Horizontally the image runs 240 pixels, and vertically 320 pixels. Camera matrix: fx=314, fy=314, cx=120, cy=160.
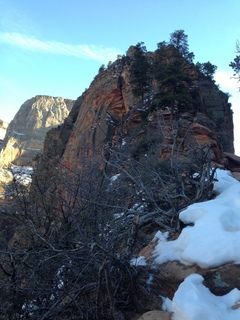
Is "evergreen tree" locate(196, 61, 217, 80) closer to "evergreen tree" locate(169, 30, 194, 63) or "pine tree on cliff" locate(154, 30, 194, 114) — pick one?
"evergreen tree" locate(169, 30, 194, 63)

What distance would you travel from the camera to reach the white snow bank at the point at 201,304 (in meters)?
2.42

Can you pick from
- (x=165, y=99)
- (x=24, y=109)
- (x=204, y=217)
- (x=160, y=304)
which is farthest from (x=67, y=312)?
(x=24, y=109)

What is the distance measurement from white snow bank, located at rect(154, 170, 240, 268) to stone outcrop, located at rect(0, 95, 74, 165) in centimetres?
6623

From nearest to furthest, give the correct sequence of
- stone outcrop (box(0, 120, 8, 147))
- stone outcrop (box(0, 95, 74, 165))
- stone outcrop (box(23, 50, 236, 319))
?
stone outcrop (box(23, 50, 236, 319)) < stone outcrop (box(0, 95, 74, 165)) < stone outcrop (box(0, 120, 8, 147))

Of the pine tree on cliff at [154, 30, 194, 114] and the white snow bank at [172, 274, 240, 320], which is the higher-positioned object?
the pine tree on cliff at [154, 30, 194, 114]

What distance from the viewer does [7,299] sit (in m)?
3.39

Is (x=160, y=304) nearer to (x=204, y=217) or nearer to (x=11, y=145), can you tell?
(x=204, y=217)

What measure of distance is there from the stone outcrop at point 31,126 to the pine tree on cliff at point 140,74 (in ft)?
157

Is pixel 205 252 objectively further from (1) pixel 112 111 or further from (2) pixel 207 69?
(2) pixel 207 69

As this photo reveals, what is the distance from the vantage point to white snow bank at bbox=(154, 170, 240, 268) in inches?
126

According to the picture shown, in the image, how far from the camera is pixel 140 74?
23344mm

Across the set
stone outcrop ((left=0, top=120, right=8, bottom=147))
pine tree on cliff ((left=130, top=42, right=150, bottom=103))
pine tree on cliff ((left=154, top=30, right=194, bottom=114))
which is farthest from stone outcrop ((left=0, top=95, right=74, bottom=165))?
pine tree on cliff ((left=154, top=30, right=194, bottom=114))

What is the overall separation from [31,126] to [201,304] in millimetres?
79116

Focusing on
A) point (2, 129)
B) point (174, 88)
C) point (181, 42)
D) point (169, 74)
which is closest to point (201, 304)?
point (174, 88)
